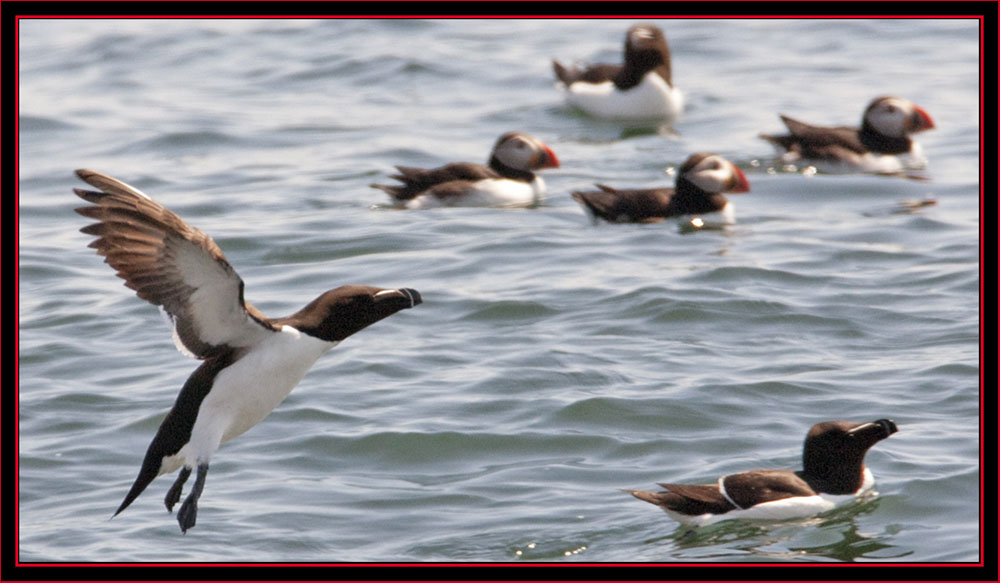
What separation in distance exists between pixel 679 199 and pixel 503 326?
8.84 ft

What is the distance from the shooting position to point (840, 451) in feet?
22.4

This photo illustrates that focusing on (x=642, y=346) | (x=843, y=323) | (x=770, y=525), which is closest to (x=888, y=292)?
(x=843, y=323)

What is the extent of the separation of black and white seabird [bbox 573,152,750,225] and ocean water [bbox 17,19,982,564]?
6.0 inches

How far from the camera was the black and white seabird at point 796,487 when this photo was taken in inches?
256

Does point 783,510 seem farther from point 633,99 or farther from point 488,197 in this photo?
point 633,99

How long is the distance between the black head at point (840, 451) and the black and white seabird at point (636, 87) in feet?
28.0

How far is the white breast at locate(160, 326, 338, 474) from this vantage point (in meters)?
5.73

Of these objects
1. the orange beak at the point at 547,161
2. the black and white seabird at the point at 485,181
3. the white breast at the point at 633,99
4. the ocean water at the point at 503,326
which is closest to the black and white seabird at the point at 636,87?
the white breast at the point at 633,99

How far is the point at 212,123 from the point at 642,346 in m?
7.39

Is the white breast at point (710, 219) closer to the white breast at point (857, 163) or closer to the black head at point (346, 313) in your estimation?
the white breast at point (857, 163)

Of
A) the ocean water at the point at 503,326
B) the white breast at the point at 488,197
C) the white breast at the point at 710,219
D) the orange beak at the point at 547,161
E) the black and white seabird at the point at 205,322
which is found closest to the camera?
the black and white seabird at the point at 205,322

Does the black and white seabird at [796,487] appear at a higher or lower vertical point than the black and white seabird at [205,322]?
lower

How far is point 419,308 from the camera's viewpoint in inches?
391

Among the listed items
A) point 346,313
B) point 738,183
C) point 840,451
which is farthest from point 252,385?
point 738,183
